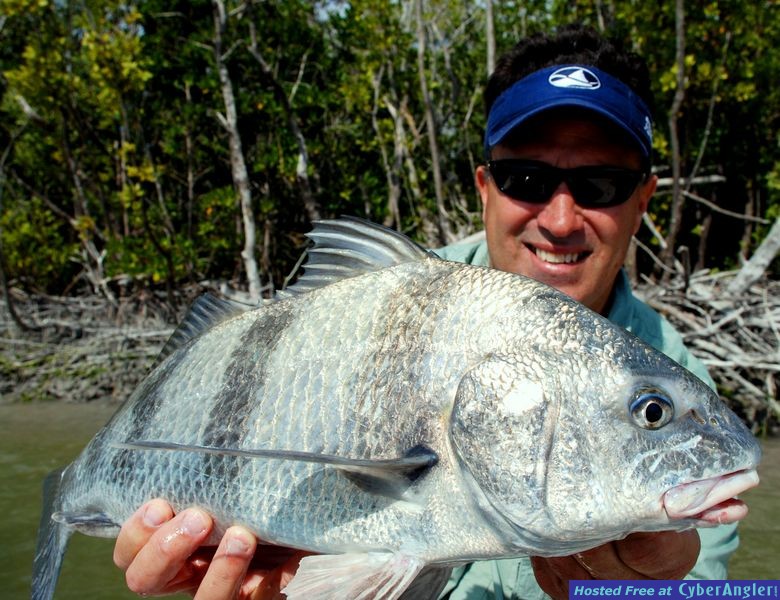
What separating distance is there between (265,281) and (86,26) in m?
5.12

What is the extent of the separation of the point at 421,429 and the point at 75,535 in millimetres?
4389

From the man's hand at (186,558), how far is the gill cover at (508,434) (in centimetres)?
66

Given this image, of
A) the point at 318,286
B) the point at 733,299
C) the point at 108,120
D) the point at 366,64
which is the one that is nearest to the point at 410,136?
the point at 366,64

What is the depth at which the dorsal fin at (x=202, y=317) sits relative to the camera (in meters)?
1.96

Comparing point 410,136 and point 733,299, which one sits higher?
point 410,136

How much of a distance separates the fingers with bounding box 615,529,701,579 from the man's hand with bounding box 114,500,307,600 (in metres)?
0.90

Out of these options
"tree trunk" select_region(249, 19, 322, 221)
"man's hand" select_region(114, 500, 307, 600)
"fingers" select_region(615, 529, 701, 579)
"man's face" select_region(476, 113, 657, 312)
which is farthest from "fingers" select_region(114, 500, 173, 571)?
"tree trunk" select_region(249, 19, 322, 221)

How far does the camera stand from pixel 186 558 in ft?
5.94

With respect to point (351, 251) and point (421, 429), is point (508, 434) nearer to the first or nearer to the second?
point (421, 429)

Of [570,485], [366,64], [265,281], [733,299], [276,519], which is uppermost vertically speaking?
[366,64]

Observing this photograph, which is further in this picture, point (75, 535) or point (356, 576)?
point (75, 535)

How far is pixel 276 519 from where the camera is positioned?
5.17ft

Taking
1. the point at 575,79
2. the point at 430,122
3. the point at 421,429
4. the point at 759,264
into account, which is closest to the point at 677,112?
the point at 759,264

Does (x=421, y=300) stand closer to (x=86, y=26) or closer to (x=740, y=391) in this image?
(x=740, y=391)
